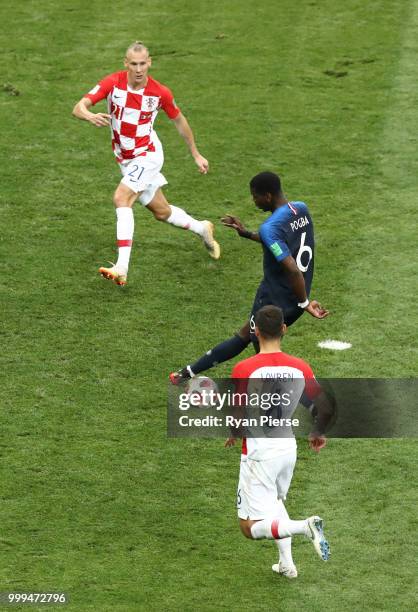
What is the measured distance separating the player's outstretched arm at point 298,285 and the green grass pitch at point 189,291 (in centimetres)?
118

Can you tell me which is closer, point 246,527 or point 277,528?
point 277,528

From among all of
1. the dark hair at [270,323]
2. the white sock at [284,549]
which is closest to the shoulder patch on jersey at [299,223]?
the dark hair at [270,323]

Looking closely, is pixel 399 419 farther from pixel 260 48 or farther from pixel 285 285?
pixel 260 48

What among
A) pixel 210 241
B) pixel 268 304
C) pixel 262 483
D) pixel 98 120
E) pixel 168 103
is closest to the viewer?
pixel 262 483

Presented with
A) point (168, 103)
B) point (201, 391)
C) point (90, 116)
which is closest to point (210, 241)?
point (168, 103)

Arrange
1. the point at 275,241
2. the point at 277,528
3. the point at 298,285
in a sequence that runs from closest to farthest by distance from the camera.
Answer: the point at 277,528 < the point at 275,241 < the point at 298,285

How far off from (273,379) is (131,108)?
5.31m

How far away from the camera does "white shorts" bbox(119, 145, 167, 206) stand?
13836 mm

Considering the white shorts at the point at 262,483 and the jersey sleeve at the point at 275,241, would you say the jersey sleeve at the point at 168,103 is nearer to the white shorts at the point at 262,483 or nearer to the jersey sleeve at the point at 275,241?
the jersey sleeve at the point at 275,241

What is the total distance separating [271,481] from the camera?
935 centimetres

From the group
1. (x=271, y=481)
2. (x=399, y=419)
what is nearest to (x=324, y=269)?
(x=399, y=419)

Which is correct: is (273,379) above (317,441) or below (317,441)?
above

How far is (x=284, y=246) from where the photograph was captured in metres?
10.7

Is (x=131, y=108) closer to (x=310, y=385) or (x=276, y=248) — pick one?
(x=276, y=248)
